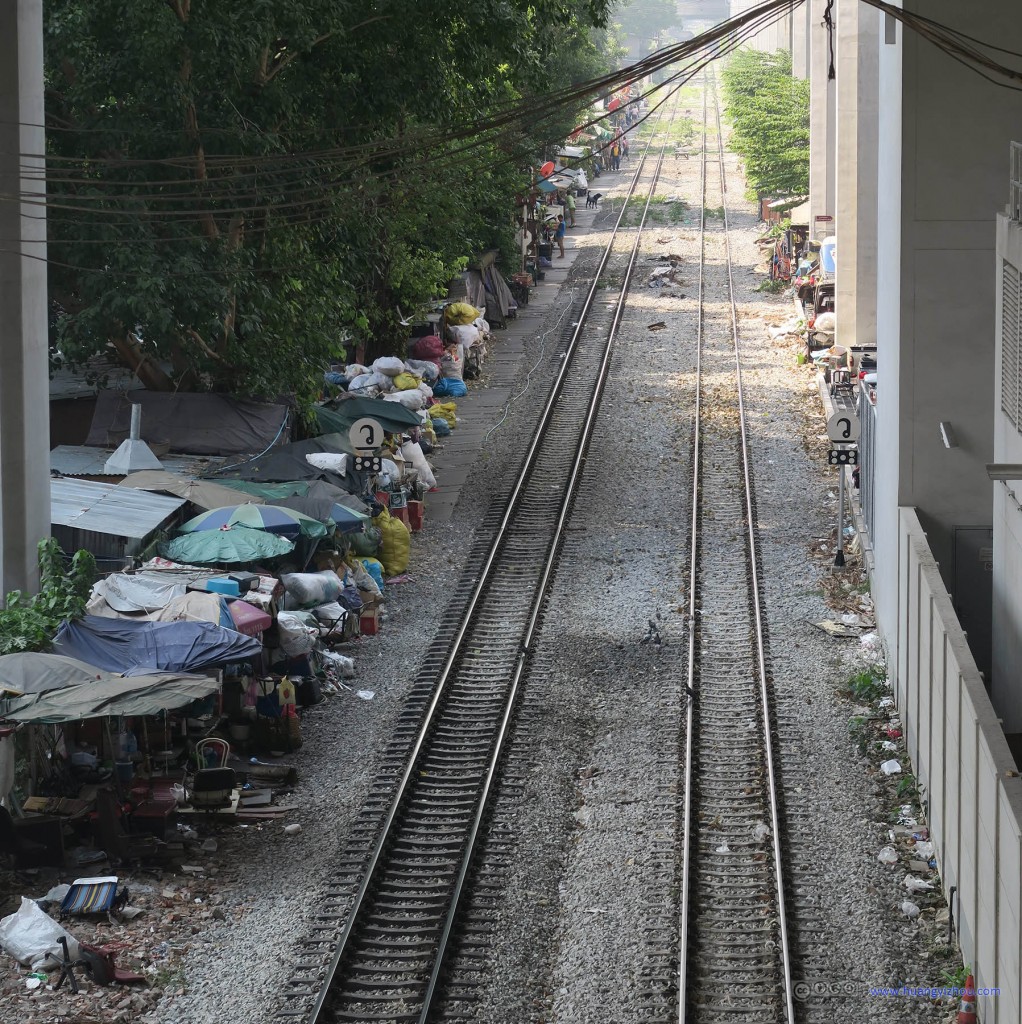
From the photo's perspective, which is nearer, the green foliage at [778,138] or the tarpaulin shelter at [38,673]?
the tarpaulin shelter at [38,673]

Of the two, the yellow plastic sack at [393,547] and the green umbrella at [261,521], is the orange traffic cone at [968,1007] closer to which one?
the green umbrella at [261,521]

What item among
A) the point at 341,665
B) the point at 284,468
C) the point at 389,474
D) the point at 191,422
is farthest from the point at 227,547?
the point at 389,474

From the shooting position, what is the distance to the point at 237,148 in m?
20.7

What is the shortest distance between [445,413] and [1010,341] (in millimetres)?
17897

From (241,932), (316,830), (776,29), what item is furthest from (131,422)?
(776,29)

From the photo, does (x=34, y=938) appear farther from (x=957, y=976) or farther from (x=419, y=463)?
(x=419, y=463)

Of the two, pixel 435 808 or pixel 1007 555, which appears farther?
pixel 435 808

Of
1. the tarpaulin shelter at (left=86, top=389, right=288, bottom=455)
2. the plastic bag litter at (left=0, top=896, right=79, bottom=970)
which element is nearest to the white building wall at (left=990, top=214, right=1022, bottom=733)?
the plastic bag litter at (left=0, top=896, right=79, bottom=970)

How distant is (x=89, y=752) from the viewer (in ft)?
48.0

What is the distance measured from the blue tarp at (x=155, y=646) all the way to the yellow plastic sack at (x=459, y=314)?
2192 centimetres

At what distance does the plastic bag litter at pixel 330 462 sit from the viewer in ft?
70.6

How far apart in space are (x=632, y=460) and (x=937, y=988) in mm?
16718

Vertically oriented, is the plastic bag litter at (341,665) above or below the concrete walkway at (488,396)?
below

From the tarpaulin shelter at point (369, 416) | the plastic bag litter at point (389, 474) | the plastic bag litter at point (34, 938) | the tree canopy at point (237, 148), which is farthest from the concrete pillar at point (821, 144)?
the plastic bag litter at point (34, 938)
